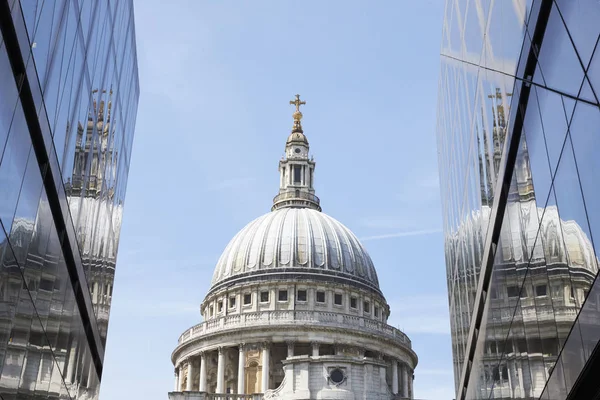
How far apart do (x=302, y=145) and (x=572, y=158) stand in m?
90.5

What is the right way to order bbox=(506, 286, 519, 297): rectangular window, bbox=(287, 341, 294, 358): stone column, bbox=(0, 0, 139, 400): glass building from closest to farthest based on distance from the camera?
bbox=(0, 0, 139, 400): glass building < bbox=(506, 286, 519, 297): rectangular window < bbox=(287, 341, 294, 358): stone column

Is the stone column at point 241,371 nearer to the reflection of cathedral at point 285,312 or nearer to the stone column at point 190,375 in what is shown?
the reflection of cathedral at point 285,312

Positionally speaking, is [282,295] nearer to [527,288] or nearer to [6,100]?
[527,288]

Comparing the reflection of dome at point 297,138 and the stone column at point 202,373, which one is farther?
the reflection of dome at point 297,138

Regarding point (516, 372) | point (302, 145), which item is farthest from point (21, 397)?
point (302, 145)

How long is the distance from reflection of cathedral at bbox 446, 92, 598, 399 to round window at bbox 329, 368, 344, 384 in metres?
35.8

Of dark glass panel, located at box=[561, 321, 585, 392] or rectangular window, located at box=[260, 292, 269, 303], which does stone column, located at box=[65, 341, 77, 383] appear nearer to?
dark glass panel, located at box=[561, 321, 585, 392]

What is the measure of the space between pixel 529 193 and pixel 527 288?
90.0 inches

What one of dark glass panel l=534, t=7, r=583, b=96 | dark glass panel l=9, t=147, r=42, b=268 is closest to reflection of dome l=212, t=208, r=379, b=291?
dark glass panel l=9, t=147, r=42, b=268

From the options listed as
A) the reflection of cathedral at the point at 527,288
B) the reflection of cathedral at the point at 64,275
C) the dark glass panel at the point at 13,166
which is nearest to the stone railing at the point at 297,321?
the reflection of cathedral at the point at 64,275

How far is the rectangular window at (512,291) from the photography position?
65.6 ft

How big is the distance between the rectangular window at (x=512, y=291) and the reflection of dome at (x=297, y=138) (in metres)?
84.0

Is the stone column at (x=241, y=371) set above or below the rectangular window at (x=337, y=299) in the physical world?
below

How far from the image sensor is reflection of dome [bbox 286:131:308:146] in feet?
343
